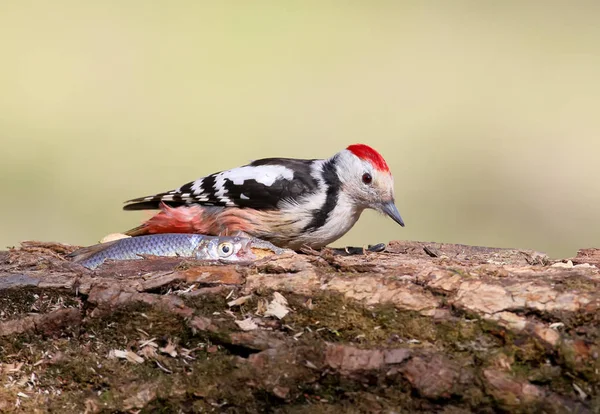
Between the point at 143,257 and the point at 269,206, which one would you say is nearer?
the point at 143,257

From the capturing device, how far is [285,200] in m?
4.68

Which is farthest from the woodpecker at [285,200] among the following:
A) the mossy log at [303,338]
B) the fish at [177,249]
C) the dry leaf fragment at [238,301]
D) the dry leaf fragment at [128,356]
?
the dry leaf fragment at [128,356]

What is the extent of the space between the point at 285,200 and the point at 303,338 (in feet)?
6.21

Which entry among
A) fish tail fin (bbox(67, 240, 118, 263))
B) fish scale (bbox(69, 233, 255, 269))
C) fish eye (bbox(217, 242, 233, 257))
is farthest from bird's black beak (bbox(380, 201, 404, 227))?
fish tail fin (bbox(67, 240, 118, 263))

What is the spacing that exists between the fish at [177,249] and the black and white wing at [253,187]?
80 cm

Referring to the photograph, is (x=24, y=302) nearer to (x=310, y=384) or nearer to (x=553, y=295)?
(x=310, y=384)

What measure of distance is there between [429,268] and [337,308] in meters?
0.47

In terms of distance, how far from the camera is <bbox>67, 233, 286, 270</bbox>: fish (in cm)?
375

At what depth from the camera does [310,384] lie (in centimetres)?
275

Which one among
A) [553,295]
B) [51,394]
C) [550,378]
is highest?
[553,295]

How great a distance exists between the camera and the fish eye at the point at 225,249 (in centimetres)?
375

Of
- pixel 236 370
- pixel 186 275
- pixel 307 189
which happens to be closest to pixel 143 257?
pixel 186 275

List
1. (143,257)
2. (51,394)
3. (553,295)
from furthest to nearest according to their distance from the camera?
(143,257) → (51,394) → (553,295)

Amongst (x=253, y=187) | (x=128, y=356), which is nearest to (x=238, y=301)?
(x=128, y=356)
